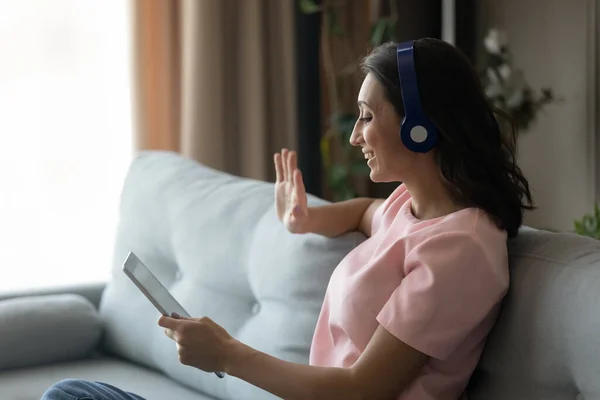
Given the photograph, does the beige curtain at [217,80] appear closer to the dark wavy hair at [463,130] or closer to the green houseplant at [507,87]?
the green houseplant at [507,87]

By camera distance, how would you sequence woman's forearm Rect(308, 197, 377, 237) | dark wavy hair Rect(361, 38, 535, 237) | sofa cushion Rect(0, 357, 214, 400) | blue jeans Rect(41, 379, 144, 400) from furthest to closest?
sofa cushion Rect(0, 357, 214, 400)
woman's forearm Rect(308, 197, 377, 237)
blue jeans Rect(41, 379, 144, 400)
dark wavy hair Rect(361, 38, 535, 237)

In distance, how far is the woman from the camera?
3.70ft

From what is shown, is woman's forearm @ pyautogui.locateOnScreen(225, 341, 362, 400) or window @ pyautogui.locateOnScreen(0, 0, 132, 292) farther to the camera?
window @ pyautogui.locateOnScreen(0, 0, 132, 292)

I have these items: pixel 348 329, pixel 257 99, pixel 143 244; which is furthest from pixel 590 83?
pixel 348 329

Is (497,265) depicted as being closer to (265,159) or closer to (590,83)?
(590,83)

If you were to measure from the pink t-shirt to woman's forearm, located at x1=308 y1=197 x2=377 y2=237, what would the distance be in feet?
0.75

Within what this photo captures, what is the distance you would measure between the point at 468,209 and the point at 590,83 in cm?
140

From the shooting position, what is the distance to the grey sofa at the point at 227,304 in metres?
1.12

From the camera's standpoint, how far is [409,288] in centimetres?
114

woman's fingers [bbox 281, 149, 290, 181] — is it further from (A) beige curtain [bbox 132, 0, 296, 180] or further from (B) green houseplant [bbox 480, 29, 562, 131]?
(A) beige curtain [bbox 132, 0, 296, 180]

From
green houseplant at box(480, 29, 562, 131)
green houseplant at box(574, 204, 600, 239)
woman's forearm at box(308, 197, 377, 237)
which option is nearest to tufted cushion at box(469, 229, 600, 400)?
woman's forearm at box(308, 197, 377, 237)

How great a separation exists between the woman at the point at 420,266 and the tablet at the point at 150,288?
3cm

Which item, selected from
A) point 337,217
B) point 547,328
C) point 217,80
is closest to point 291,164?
point 337,217

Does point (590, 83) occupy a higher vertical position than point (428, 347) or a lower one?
higher
